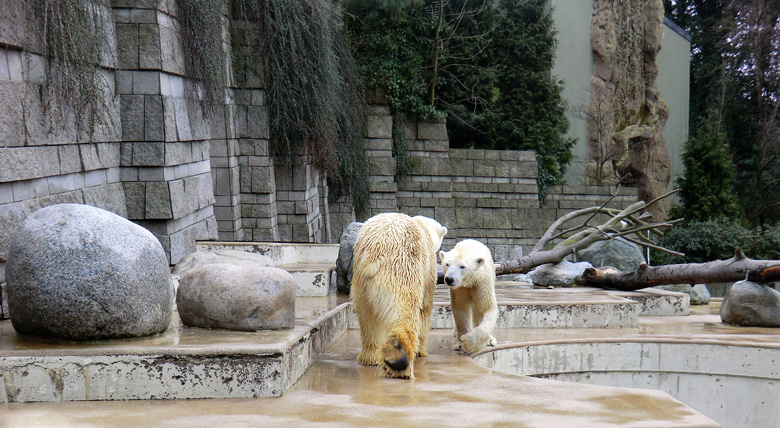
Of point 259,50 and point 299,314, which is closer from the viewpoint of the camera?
point 299,314

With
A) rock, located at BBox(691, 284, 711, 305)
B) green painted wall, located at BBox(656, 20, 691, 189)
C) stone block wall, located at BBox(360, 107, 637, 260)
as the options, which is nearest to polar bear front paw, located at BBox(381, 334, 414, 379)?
rock, located at BBox(691, 284, 711, 305)

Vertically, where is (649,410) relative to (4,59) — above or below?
below

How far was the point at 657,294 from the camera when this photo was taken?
27.1 feet

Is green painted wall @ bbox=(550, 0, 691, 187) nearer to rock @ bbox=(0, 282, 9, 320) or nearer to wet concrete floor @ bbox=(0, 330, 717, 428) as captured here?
wet concrete floor @ bbox=(0, 330, 717, 428)

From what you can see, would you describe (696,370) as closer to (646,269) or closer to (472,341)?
(646,269)

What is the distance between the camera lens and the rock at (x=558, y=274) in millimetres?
9273

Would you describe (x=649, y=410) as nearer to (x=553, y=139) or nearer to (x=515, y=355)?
(x=515, y=355)

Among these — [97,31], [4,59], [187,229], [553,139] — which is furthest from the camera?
[553,139]

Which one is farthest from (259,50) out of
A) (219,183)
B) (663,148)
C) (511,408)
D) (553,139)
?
(663,148)

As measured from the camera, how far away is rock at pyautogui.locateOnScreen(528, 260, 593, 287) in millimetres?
9273

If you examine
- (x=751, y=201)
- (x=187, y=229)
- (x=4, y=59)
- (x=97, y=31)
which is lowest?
(x=751, y=201)

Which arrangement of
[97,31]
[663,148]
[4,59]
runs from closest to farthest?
1. [4,59]
2. [97,31]
3. [663,148]

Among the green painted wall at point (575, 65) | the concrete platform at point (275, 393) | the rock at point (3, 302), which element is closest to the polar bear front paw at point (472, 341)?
the concrete platform at point (275, 393)

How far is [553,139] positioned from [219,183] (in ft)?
36.0
